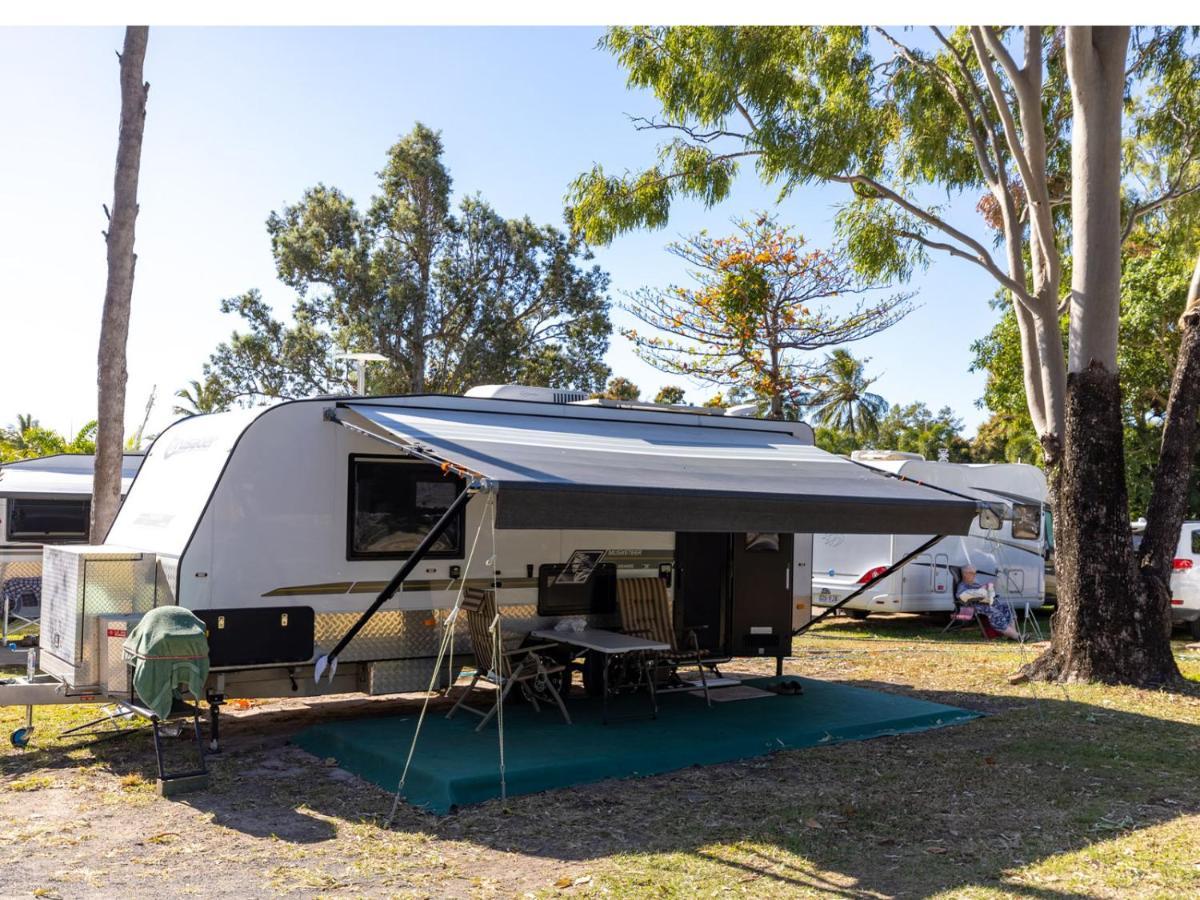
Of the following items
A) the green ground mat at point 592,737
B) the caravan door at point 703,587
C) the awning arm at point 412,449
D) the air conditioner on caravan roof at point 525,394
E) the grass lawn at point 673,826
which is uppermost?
the air conditioner on caravan roof at point 525,394

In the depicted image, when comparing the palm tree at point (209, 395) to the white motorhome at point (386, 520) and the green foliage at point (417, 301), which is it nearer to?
the green foliage at point (417, 301)

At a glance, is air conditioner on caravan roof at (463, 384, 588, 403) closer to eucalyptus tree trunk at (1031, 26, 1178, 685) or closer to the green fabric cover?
the green fabric cover

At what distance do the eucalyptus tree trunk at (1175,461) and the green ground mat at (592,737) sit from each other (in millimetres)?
2853

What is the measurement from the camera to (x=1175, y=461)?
9922 millimetres

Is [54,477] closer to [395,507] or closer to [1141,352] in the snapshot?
[395,507]

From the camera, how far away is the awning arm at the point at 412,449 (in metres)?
5.76

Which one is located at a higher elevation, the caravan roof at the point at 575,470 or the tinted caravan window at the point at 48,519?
the caravan roof at the point at 575,470

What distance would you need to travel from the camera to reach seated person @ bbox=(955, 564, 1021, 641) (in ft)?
45.5

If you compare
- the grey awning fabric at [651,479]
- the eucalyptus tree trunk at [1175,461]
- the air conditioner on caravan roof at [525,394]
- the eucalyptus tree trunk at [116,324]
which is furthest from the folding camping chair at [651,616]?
the eucalyptus tree trunk at [116,324]

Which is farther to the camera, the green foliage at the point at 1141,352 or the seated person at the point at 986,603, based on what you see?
the green foliage at the point at 1141,352

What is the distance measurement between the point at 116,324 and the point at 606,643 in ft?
18.0

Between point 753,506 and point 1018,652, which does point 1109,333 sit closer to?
point 1018,652

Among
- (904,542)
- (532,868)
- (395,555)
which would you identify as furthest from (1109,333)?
(532,868)

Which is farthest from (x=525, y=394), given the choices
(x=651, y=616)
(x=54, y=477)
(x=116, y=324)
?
(x=54, y=477)
